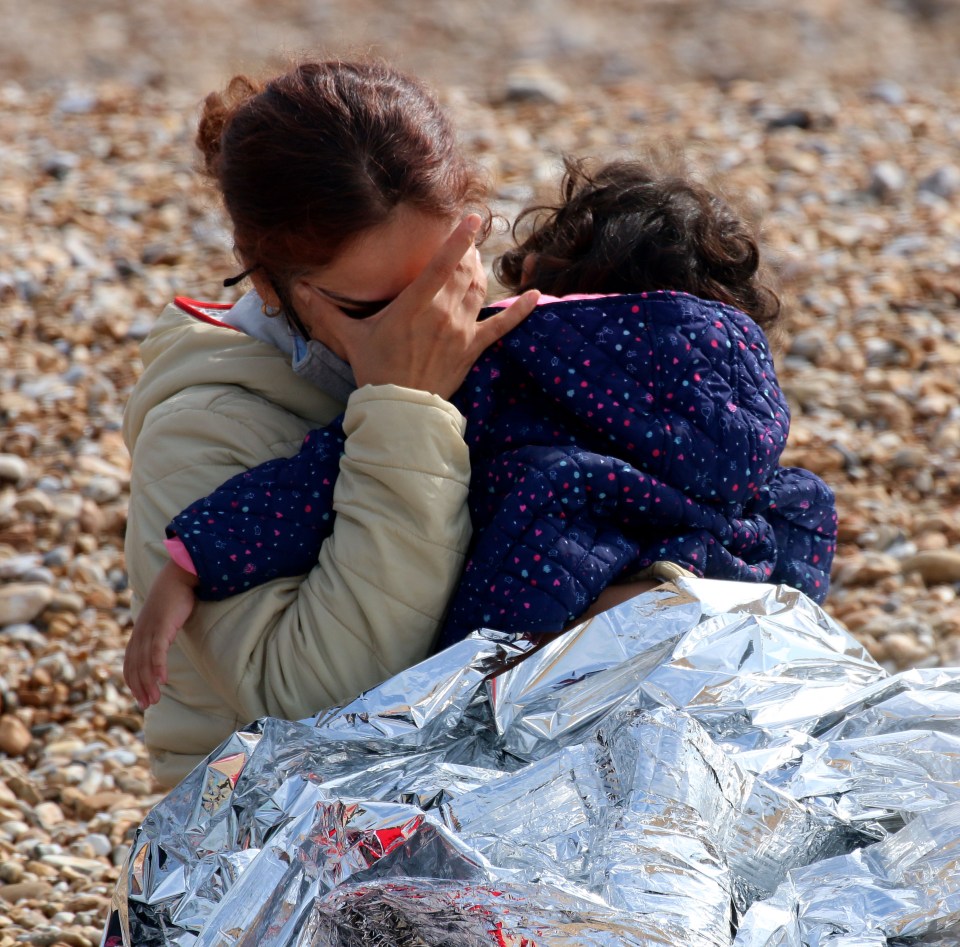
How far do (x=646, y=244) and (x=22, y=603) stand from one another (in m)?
1.91

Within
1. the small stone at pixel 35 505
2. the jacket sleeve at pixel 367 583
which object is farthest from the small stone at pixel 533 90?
the jacket sleeve at pixel 367 583

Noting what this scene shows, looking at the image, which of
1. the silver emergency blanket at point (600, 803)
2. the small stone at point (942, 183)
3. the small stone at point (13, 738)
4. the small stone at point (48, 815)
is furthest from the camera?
the small stone at point (942, 183)

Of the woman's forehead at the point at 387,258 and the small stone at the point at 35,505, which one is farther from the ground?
the woman's forehead at the point at 387,258

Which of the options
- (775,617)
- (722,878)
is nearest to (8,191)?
(775,617)

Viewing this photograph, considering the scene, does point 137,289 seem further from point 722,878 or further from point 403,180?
point 722,878

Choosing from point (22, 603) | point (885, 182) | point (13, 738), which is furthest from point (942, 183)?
point (13, 738)

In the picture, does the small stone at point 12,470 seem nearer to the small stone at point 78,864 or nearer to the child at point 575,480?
the small stone at point 78,864

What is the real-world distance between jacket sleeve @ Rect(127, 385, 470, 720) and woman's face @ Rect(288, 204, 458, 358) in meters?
0.15

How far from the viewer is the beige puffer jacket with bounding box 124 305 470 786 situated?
5.75 feet

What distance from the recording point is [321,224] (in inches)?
69.1

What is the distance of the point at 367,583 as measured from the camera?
1750 mm

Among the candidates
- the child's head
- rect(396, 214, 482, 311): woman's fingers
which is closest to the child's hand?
rect(396, 214, 482, 311): woman's fingers

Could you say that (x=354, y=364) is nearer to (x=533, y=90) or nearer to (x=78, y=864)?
(x=78, y=864)

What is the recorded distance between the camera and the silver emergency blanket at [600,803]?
4.51 ft
